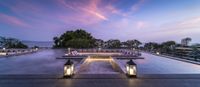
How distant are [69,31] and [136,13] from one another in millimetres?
13323

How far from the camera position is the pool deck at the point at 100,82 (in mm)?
4254

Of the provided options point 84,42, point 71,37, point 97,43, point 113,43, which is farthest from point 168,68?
point 71,37

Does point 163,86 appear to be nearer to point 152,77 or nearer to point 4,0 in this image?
point 152,77

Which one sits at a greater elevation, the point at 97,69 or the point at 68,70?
the point at 68,70

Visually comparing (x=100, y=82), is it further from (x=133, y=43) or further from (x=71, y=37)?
(x=71, y=37)

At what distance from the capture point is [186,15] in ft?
45.8

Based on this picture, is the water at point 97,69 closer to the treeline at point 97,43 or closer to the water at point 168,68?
the water at point 168,68

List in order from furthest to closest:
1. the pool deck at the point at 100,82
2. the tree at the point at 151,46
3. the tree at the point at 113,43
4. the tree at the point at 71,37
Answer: the tree at the point at 71,37, the tree at the point at 113,43, the tree at the point at 151,46, the pool deck at the point at 100,82

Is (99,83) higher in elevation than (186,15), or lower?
lower

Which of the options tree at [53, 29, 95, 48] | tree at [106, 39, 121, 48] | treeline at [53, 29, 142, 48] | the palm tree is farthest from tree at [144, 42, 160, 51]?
tree at [53, 29, 95, 48]

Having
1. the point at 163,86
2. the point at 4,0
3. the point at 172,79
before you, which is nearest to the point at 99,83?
Answer: the point at 163,86

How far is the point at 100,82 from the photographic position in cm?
451

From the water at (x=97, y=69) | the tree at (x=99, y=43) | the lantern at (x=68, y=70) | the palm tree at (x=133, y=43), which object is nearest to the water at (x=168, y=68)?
the water at (x=97, y=69)

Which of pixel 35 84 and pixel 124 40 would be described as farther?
pixel 124 40
